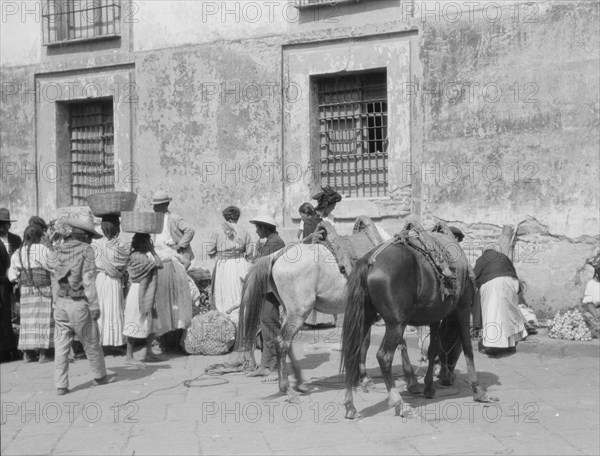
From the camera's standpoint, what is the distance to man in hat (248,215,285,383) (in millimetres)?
10203

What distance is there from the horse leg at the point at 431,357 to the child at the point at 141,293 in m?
3.80

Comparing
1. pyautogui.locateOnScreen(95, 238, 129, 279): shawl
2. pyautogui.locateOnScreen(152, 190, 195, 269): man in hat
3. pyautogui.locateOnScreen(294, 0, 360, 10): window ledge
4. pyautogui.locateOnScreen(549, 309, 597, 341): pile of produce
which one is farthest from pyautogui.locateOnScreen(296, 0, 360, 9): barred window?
pyautogui.locateOnScreen(549, 309, 597, 341): pile of produce

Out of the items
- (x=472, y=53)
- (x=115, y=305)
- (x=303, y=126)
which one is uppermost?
(x=472, y=53)

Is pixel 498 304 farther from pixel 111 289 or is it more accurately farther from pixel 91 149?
pixel 91 149

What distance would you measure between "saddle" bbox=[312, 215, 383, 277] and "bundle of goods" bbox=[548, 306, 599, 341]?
332 cm

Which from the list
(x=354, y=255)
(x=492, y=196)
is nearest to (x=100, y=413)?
→ (x=354, y=255)

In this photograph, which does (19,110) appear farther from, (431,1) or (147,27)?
(431,1)

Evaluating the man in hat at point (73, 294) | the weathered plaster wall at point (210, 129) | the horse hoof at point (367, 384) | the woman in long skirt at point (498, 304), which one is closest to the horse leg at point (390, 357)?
the horse hoof at point (367, 384)

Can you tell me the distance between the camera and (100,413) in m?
8.71

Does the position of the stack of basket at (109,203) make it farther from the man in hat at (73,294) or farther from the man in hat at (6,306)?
the man in hat at (73,294)

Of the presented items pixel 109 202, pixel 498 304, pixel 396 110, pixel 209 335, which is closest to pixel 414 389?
pixel 498 304

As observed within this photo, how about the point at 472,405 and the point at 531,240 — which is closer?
the point at 472,405

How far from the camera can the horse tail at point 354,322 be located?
8266 millimetres

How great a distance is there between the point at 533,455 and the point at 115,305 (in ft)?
21.1
